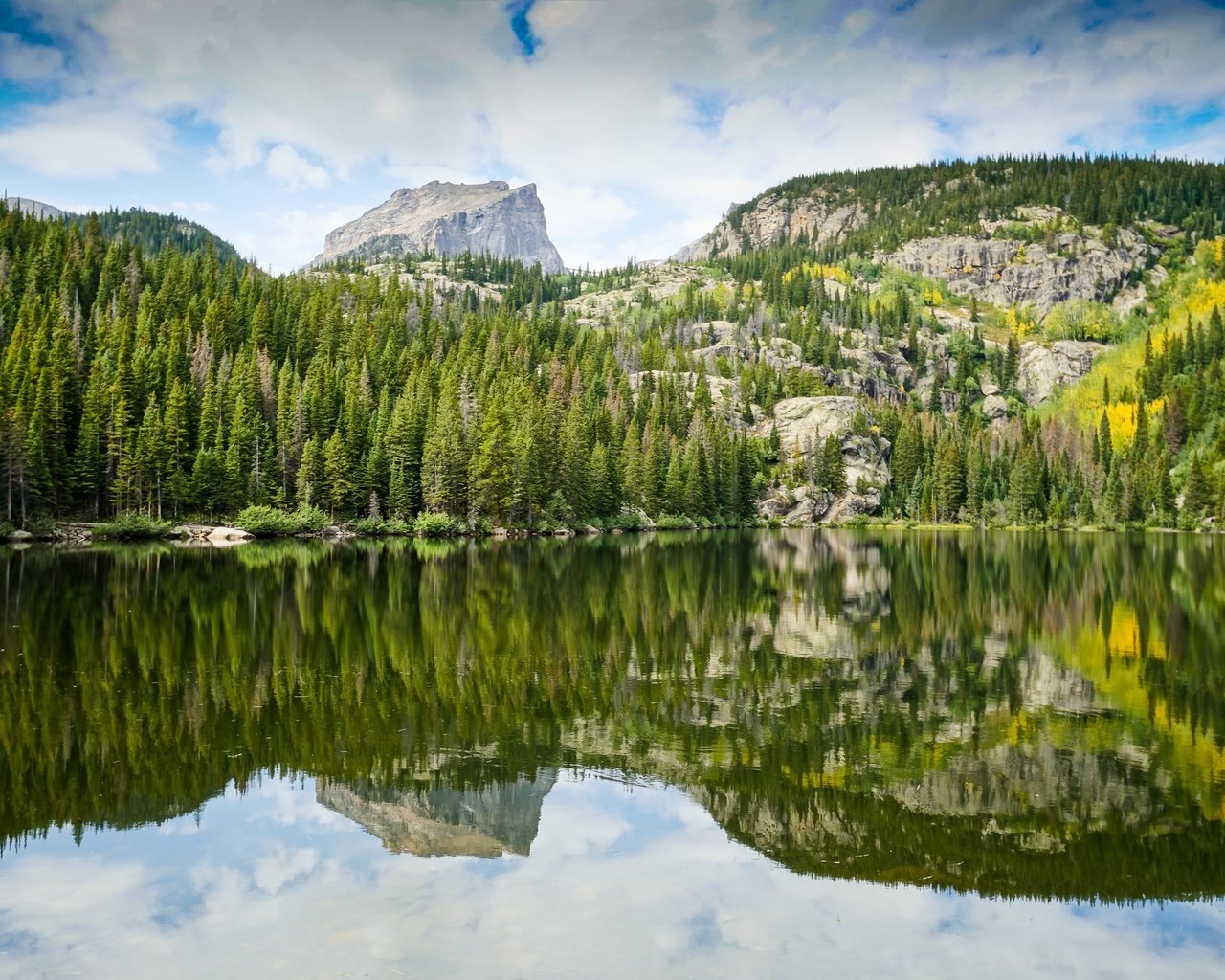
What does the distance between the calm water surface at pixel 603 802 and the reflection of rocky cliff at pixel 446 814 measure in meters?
0.05

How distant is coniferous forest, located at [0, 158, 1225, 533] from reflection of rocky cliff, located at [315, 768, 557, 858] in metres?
69.7

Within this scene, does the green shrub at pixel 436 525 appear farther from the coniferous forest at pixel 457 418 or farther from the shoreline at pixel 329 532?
the coniferous forest at pixel 457 418

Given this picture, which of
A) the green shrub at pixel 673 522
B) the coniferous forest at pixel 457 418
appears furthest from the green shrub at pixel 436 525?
the green shrub at pixel 673 522

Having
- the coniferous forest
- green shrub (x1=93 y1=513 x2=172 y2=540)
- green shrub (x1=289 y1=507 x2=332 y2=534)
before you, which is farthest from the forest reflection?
the coniferous forest

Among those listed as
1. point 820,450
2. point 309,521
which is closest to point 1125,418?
point 820,450

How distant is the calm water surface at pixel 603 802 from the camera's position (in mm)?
8227

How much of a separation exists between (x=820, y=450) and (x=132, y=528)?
351 feet

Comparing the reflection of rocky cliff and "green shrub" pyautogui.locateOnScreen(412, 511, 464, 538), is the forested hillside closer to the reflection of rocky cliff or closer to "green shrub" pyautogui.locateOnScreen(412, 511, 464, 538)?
"green shrub" pyautogui.locateOnScreen(412, 511, 464, 538)

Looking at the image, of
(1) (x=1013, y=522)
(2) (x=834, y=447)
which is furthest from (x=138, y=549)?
(1) (x=1013, y=522)

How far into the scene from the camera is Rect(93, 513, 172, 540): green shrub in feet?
236

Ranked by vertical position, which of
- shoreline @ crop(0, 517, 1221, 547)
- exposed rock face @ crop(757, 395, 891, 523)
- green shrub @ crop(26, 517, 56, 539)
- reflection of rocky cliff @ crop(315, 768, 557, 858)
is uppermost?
exposed rock face @ crop(757, 395, 891, 523)

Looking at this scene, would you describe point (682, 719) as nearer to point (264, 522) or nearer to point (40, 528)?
point (40, 528)

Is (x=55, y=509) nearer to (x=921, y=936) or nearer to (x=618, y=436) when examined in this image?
(x=618, y=436)

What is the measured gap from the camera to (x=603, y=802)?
11789mm
